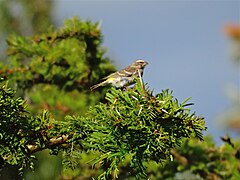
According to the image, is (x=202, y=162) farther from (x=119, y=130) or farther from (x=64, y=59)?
(x=119, y=130)

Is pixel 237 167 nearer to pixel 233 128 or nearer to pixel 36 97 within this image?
pixel 36 97

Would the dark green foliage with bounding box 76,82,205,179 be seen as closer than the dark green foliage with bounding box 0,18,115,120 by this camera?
Yes

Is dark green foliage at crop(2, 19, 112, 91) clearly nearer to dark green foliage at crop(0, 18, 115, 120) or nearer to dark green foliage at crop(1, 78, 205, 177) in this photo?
dark green foliage at crop(0, 18, 115, 120)

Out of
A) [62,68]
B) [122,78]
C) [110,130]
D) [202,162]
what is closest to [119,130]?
[110,130]

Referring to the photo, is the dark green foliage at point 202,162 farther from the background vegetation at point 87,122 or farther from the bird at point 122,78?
the bird at point 122,78

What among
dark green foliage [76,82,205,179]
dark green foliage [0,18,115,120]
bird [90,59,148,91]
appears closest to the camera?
dark green foliage [76,82,205,179]

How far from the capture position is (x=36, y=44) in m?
1.82

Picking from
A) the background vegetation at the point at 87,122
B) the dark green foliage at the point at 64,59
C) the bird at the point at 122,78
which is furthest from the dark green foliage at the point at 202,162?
the dark green foliage at the point at 64,59

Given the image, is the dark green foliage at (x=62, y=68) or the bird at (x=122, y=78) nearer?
the bird at (x=122, y=78)

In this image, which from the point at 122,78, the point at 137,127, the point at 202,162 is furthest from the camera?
the point at 202,162

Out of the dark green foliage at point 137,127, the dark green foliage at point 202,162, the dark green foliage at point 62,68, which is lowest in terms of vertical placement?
the dark green foliage at point 137,127

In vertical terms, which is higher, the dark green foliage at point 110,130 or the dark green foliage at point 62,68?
the dark green foliage at point 62,68

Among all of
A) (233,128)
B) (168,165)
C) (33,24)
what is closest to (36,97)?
(168,165)

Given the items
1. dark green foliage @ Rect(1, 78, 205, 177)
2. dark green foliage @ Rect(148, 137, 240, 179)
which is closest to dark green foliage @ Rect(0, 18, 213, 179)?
dark green foliage @ Rect(1, 78, 205, 177)
